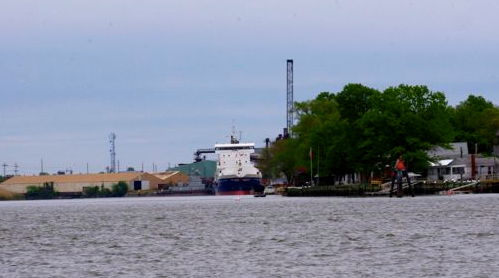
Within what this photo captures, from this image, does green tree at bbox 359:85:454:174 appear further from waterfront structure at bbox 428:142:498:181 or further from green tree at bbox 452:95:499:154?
green tree at bbox 452:95:499:154

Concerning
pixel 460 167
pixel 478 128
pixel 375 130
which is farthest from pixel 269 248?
pixel 478 128

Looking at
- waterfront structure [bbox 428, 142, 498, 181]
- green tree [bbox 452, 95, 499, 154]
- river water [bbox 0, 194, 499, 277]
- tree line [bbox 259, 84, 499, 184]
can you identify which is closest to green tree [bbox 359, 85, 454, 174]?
tree line [bbox 259, 84, 499, 184]

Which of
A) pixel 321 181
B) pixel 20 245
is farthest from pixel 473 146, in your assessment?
pixel 20 245

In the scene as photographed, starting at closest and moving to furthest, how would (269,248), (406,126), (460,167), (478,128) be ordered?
1. (269,248)
2. (406,126)
3. (460,167)
4. (478,128)

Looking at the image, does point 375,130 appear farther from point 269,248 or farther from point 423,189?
point 269,248

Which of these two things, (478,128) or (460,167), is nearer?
(460,167)

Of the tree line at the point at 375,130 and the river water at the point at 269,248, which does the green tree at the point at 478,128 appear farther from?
the river water at the point at 269,248

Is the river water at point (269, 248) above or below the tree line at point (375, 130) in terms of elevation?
below

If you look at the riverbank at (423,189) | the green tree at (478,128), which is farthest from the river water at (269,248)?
the green tree at (478,128)

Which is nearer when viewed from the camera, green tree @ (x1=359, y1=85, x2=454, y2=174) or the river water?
the river water

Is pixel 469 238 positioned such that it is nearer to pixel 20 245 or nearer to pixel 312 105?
pixel 20 245

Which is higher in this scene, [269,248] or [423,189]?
[423,189]

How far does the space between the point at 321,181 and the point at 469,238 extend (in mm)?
130731

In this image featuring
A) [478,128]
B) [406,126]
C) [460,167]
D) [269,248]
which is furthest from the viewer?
[478,128]
